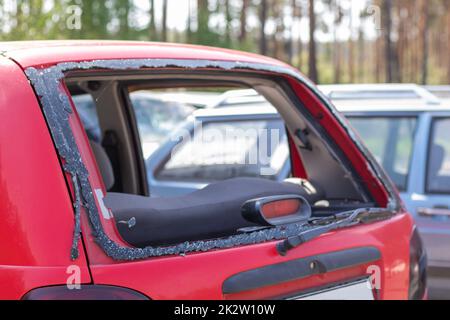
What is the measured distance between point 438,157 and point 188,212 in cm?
292

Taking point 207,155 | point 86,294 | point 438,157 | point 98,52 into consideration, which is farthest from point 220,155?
point 86,294

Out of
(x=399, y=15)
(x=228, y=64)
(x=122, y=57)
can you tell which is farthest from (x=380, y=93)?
(x=399, y=15)

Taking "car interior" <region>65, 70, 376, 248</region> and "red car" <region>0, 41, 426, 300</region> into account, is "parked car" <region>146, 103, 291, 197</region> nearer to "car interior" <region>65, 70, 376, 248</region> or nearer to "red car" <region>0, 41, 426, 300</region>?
"car interior" <region>65, 70, 376, 248</region>

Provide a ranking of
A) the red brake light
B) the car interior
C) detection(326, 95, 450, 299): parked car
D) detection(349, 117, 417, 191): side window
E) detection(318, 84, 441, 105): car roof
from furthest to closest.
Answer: detection(318, 84, 441, 105): car roof → detection(349, 117, 417, 191): side window → detection(326, 95, 450, 299): parked car → the car interior → the red brake light

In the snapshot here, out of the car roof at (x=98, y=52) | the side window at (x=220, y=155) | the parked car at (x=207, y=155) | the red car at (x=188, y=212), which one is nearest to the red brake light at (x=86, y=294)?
the red car at (x=188, y=212)

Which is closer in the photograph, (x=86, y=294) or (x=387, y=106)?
(x=86, y=294)

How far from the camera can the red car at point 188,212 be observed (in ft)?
5.89

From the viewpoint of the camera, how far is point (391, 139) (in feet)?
17.4

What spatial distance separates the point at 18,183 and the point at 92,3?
16207 millimetres

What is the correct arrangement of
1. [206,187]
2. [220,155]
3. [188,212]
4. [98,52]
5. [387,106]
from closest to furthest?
[98,52] < [188,212] < [206,187] < [387,106] < [220,155]

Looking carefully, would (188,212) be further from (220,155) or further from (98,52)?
(220,155)

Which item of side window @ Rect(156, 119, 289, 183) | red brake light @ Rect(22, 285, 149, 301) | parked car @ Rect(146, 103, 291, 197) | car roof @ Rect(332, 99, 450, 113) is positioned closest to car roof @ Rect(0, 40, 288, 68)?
red brake light @ Rect(22, 285, 149, 301)

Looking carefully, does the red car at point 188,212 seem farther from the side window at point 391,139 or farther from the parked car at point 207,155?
the side window at point 391,139

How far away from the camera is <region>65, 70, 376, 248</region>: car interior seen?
7.59ft
